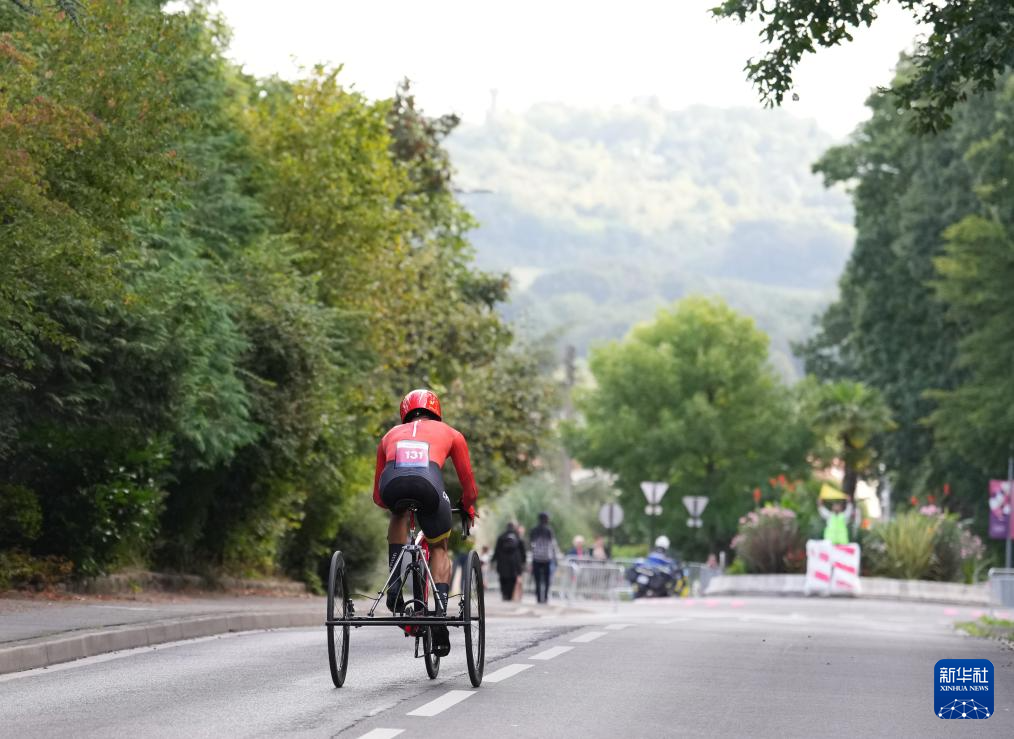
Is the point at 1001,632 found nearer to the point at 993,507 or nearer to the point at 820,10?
the point at 820,10

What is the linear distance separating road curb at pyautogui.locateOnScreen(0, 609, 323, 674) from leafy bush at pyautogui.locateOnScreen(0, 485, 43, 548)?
9.26ft

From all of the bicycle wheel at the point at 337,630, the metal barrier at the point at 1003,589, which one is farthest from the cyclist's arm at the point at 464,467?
the metal barrier at the point at 1003,589

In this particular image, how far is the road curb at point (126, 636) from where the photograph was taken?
13352 millimetres

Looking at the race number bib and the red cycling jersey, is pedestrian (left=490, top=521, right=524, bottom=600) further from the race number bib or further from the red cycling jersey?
the race number bib

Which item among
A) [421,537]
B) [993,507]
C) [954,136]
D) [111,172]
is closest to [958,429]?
[993,507]

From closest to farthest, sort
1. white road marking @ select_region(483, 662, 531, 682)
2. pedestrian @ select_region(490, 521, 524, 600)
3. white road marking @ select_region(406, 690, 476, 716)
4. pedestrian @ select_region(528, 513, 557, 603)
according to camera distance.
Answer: white road marking @ select_region(406, 690, 476, 716) → white road marking @ select_region(483, 662, 531, 682) → pedestrian @ select_region(490, 521, 524, 600) → pedestrian @ select_region(528, 513, 557, 603)

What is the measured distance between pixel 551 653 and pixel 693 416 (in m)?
75.4

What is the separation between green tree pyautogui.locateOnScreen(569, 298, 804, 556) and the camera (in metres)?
89.7

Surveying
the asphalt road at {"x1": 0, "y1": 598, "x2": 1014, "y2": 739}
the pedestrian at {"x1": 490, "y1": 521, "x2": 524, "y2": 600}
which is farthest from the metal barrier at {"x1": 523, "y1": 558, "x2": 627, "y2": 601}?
the asphalt road at {"x1": 0, "y1": 598, "x2": 1014, "y2": 739}

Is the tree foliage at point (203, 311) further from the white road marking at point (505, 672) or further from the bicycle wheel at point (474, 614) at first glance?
the bicycle wheel at point (474, 614)

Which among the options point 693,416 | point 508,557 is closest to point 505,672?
point 508,557

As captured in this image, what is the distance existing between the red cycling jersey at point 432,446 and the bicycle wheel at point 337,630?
19.3 inches

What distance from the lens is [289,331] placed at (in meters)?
27.0

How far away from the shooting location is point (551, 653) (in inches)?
606
